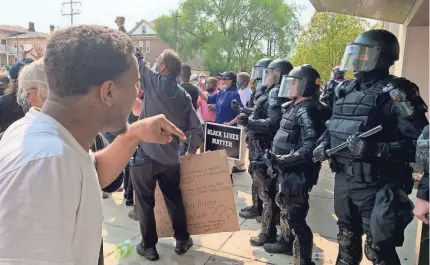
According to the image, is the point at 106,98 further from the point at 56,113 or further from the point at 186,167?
the point at 186,167

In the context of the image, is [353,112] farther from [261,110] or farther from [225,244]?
[225,244]

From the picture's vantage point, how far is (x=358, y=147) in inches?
101

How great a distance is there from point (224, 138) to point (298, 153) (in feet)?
7.03

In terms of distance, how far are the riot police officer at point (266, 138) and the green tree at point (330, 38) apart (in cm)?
765

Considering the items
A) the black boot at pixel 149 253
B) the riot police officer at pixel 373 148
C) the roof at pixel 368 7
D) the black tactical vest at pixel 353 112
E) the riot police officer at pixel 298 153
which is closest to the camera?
the riot police officer at pixel 373 148

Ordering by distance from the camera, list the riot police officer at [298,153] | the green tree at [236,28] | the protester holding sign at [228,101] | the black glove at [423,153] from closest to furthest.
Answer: the black glove at [423,153] → the riot police officer at [298,153] → the protester holding sign at [228,101] → the green tree at [236,28]

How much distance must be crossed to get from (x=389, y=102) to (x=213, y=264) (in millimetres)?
2157

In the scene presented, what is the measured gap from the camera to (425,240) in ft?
8.60

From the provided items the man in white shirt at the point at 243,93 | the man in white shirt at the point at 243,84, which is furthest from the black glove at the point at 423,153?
the man in white shirt at the point at 243,84

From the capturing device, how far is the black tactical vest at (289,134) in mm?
3475

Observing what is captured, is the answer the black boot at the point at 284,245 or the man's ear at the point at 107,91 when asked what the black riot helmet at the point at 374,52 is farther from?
the man's ear at the point at 107,91

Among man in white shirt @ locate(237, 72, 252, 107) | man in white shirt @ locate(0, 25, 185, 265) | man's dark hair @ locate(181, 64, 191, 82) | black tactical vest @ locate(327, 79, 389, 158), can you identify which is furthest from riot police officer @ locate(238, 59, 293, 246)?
man in white shirt @ locate(0, 25, 185, 265)

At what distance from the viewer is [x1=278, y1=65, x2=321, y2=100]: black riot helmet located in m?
3.52

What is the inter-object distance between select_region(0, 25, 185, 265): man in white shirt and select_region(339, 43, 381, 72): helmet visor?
2.04 metres
